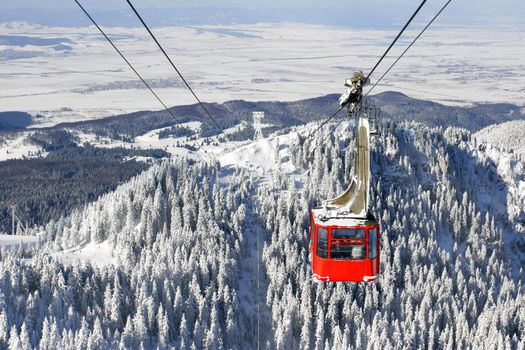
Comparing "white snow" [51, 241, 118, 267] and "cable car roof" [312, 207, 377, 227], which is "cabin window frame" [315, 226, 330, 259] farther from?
"white snow" [51, 241, 118, 267]

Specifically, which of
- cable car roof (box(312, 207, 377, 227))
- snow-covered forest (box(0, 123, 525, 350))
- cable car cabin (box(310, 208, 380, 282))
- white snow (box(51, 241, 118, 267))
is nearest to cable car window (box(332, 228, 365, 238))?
cable car cabin (box(310, 208, 380, 282))

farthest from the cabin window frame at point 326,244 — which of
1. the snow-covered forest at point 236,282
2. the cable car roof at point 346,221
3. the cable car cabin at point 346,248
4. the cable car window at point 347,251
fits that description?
the snow-covered forest at point 236,282

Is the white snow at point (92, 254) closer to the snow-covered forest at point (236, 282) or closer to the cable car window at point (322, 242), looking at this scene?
the snow-covered forest at point (236, 282)

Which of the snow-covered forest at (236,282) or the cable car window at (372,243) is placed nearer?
the cable car window at (372,243)

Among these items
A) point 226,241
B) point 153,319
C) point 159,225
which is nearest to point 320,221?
point 153,319

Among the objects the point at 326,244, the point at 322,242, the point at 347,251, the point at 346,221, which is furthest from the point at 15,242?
the point at 346,221

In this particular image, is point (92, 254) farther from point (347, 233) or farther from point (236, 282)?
point (347, 233)

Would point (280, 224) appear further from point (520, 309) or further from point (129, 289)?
point (520, 309)
